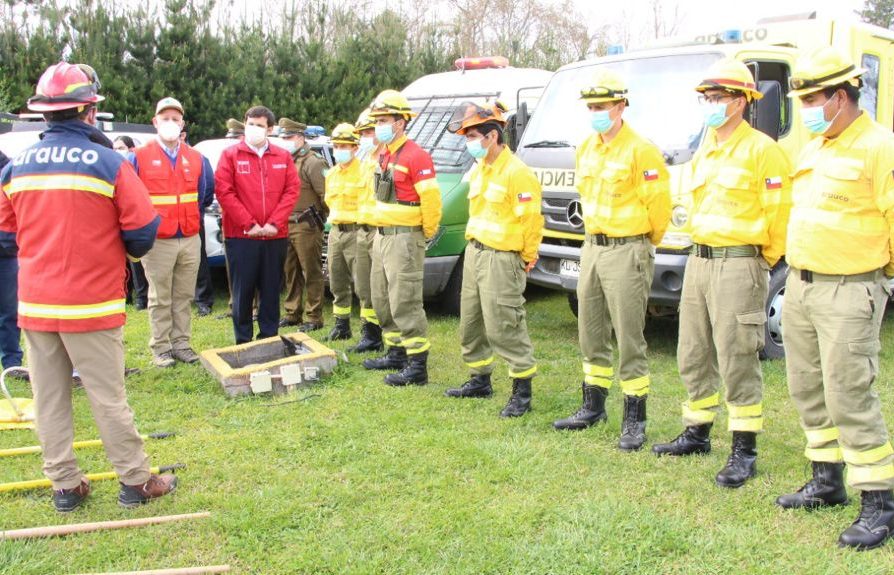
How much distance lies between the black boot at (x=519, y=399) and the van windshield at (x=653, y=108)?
7.20 feet

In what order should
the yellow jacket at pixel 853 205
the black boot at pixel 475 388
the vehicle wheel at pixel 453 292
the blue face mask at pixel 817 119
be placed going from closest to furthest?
1. the yellow jacket at pixel 853 205
2. the blue face mask at pixel 817 119
3. the black boot at pixel 475 388
4. the vehicle wheel at pixel 453 292

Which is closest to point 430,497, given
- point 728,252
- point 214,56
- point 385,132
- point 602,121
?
point 728,252

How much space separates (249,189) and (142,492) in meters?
3.25

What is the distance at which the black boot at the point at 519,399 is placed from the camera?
17.9ft

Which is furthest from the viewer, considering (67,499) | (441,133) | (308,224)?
(441,133)

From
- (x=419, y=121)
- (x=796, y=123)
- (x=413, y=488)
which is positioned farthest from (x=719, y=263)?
(x=419, y=121)

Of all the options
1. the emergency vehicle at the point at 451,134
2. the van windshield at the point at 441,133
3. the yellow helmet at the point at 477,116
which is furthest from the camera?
the van windshield at the point at 441,133

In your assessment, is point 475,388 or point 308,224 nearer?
point 475,388

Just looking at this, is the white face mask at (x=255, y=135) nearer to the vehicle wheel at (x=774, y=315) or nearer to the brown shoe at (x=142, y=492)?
the brown shoe at (x=142, y=492)

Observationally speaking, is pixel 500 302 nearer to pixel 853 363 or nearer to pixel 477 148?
pixel 477 148

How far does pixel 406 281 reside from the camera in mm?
6203

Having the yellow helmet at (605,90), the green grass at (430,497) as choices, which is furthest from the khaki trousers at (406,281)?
the yellow helmet at (605,90)

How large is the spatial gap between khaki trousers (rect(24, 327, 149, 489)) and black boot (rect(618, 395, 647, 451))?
279cm

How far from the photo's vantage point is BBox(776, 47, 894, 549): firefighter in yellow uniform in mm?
3527
